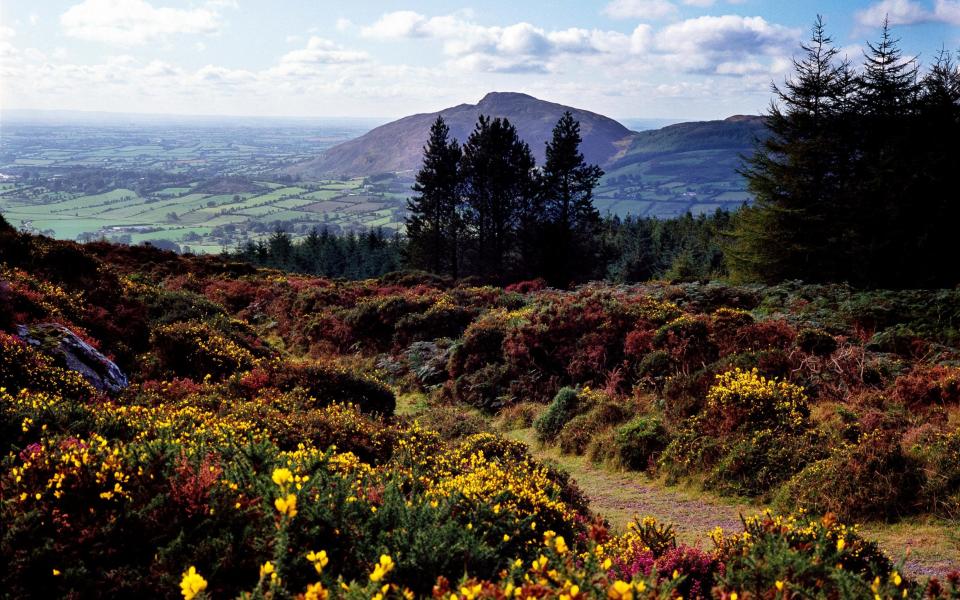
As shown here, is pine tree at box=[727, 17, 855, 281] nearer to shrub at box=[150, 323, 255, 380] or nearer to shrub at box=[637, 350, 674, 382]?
shrub at box=[637, 350, 674, 382]

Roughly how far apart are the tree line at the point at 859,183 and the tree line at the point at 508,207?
47.6 feet

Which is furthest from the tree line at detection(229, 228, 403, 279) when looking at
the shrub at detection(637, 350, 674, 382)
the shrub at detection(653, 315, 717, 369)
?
the shrub at detection(637, 350, 674, 382)

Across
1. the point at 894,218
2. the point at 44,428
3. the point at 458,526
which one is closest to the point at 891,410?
the point at 458,526

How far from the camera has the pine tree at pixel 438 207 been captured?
48.6m

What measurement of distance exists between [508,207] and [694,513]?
132 ft

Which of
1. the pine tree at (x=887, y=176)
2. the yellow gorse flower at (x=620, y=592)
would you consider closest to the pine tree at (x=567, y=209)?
the pine tree at (x=887, y=176)

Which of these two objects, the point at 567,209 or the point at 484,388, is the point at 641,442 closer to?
the point at 484,388

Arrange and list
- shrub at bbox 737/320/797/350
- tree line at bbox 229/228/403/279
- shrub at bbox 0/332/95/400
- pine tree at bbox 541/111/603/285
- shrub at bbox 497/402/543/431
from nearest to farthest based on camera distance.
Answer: shrub at bbox 0/332/95/400, shrub at bbox 737/320/797/350, shrub at bbox 497/402/543/431, pine tree at bbox 541/111/603/285, tree line at bbox 229/228/403/279

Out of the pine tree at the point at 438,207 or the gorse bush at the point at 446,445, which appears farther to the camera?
the pine tree at the point at 438,207

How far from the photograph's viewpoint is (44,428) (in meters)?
5.33

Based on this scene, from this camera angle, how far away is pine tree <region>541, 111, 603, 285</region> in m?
43.5

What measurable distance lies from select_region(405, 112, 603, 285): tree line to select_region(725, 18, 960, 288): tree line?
1452cm

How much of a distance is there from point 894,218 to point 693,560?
96.3ft

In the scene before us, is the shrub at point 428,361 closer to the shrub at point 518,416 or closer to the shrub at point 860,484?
the shrub at point 518,416
